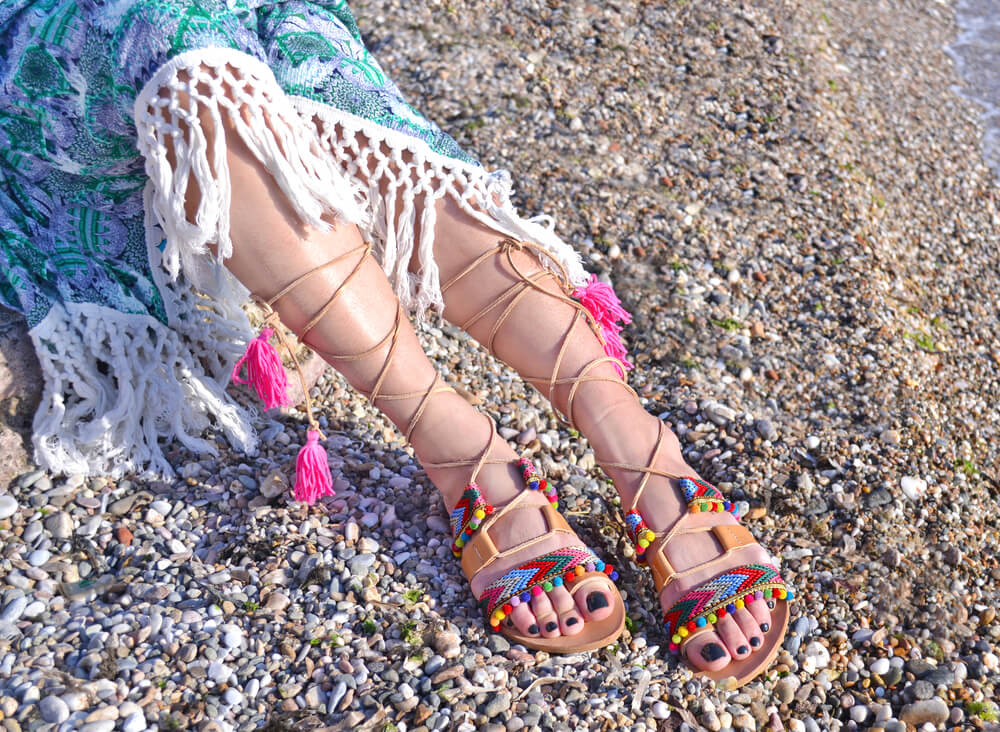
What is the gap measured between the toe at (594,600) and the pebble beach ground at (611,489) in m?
0.10

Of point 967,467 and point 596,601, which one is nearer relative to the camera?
point 596,601

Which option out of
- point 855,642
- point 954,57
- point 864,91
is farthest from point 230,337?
point 954,57

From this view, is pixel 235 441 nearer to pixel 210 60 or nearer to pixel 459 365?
pixel 459 365

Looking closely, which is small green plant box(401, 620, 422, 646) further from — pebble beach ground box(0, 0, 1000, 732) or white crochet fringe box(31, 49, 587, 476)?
white crochet fringe box(31, 49, 587, 476)

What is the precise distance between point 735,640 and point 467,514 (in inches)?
25.7

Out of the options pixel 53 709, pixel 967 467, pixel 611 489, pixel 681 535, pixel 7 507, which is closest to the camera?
pixel 53 709

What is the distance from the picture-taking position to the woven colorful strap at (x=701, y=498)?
2107 millimetres

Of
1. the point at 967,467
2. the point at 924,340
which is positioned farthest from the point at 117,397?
the point at 924,340

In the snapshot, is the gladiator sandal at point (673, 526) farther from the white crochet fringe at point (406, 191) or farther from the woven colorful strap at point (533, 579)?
the woven colorful strap at point (533, 579)

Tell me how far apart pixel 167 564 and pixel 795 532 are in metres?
1.60

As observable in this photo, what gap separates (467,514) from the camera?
211 cm

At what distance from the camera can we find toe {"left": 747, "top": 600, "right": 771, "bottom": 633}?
2.02 m

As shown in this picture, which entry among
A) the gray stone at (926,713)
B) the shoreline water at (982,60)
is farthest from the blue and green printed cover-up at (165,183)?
the shoreline water at (982,60)

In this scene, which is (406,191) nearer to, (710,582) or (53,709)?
(710,582)
